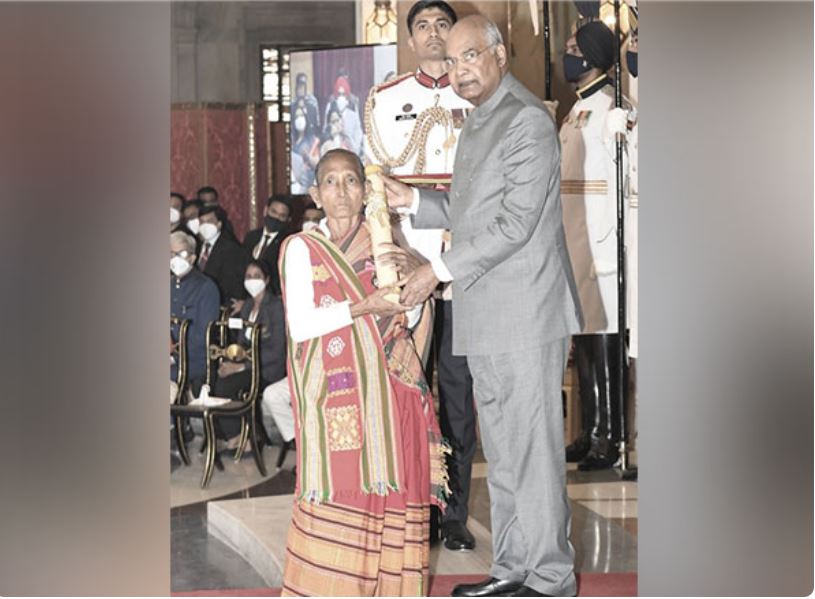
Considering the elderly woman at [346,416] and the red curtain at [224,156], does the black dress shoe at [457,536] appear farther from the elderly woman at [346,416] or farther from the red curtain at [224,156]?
the red curtain at [224,156]

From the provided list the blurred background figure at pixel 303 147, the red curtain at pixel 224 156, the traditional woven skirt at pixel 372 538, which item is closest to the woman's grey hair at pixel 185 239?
the red curtain at pixel 224 156

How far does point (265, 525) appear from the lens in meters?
4.12

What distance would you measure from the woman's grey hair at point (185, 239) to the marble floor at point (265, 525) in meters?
1.03

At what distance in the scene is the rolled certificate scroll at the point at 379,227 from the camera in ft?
10.3

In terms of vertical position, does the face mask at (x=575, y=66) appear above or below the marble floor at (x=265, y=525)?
above

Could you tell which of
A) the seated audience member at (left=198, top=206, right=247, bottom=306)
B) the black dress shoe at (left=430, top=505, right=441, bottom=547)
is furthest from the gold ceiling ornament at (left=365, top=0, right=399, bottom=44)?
the black dress shoe at (left=430, top=505, right=441, bottom=547)

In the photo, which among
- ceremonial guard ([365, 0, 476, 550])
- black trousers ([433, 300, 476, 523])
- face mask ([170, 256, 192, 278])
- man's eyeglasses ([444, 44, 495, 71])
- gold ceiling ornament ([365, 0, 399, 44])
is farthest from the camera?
gold ceiling ornament ([365, 0, 399, 44])

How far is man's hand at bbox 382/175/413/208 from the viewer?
3416 millimetres

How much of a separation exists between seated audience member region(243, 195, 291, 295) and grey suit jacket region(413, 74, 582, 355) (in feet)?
7.33

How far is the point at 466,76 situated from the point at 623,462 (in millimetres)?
2279

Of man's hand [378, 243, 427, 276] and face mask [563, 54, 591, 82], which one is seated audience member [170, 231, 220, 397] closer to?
face mask [563, 54, 591, 82]

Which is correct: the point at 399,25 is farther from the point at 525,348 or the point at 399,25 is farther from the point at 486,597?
the point at 486,597

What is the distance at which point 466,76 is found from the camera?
10.7 feet

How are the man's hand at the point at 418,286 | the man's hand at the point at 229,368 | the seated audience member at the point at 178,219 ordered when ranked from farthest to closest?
the seated audience member at the point at 178,219 < the man's hand at the point at 229,368 < the man's hand at the point at 418,286
